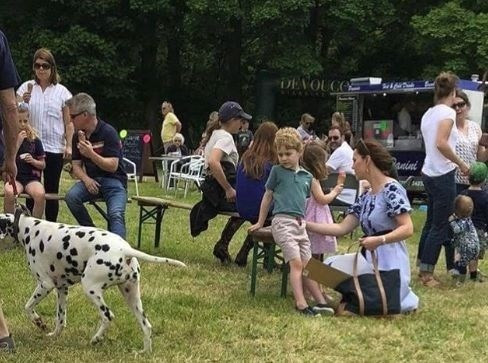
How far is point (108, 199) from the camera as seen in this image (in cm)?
662

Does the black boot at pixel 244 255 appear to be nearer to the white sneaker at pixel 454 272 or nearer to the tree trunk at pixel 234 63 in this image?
the white sneaker at pixel 454 272

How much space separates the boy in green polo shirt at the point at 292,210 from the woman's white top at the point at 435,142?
Answer: 1.51m

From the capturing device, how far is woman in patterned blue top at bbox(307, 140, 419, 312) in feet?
17.7

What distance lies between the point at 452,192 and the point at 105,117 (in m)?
25.2

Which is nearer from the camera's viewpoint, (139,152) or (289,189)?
(289,189)

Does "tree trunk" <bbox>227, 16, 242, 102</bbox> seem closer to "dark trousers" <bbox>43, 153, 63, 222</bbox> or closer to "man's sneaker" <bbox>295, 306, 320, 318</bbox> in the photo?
"dark trousers" <bbox>43, 153, 63, 222</bbox>

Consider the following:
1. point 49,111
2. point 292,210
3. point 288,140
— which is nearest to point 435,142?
point 288,140

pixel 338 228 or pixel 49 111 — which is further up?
pixel 49 111

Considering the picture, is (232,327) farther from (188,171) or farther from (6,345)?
(188,171)

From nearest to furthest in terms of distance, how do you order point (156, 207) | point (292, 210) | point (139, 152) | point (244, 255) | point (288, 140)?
point (292, 210)
point (288, 140)
point (244, 255)
point (156, 207)
point (139, 152)

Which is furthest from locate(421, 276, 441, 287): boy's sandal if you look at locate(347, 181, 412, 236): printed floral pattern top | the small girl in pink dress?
locate(347, 181, 412, 236): printed floral pattern top

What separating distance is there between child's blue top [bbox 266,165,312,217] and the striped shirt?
2614 millimetres

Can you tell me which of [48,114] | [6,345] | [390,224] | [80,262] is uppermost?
[48,114]

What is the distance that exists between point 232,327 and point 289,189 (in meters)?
1.25
